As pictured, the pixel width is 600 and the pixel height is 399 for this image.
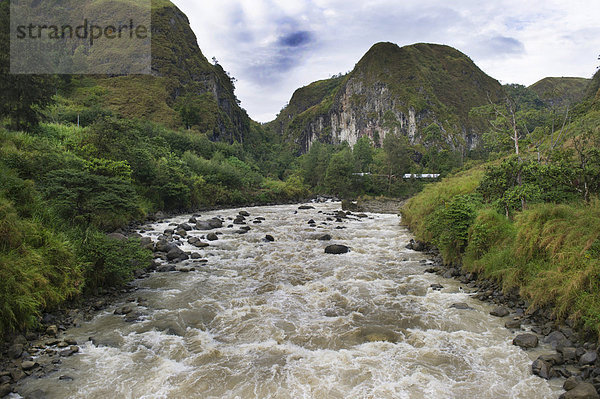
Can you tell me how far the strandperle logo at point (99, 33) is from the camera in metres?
93.1

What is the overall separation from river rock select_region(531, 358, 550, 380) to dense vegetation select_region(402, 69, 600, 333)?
1448mm

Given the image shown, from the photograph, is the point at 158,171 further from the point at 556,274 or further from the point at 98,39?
the point at 98,39

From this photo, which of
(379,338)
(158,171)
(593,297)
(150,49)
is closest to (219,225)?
(158,171)

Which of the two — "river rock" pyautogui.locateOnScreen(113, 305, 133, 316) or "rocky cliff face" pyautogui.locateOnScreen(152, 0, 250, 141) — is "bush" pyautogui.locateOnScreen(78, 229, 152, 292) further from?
"rocky cliff face" pyautogui.locateOnScreen(152, 0, 250, 141)

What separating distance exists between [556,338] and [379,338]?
4.32m

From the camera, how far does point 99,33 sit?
374 feet

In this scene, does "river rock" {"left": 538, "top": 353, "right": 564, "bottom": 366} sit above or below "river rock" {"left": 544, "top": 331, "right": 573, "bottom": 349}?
below

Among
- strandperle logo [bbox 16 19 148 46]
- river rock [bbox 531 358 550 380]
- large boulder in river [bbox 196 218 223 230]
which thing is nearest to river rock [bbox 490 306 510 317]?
river rock [bbox 531 358 550 380]

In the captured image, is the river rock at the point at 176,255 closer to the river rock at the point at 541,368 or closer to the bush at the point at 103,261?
the bush at the point at 103,261

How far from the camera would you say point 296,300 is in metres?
11.5

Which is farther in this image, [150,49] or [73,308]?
[150,49]

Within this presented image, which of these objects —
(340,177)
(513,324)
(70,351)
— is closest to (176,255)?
(70,351)

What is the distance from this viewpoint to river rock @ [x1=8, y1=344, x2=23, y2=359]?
278 inches

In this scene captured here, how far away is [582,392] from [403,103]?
137750 millimetres
